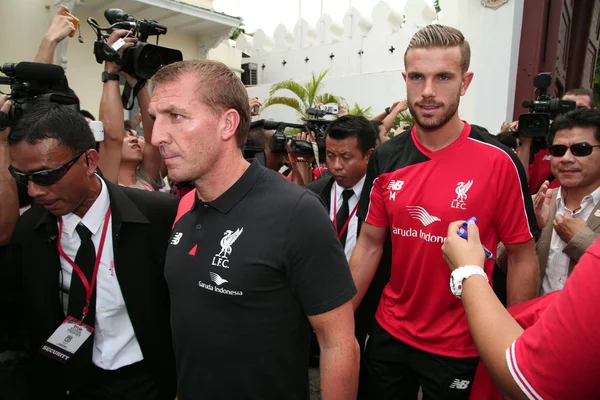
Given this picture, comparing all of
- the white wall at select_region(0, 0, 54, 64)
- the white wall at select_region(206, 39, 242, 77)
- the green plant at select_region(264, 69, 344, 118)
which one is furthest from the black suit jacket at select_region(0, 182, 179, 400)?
the green plant at select_region(264, 69, 344, 118)

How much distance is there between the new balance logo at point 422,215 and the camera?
2141mm

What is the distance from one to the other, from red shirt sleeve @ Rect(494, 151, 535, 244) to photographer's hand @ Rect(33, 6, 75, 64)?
9.21ft

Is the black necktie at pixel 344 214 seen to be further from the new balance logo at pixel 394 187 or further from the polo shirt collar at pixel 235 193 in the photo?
the polo shirt collar at pixel 235 193

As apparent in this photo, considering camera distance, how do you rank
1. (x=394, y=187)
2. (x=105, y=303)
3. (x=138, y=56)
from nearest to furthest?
(x=105, y=303) → (x=394, y=187) → (x=138, y=56)

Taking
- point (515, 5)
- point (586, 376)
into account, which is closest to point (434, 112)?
point (586, 376)

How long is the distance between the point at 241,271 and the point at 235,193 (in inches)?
11.7

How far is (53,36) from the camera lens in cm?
289

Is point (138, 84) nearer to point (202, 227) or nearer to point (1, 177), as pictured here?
point (1, 177)

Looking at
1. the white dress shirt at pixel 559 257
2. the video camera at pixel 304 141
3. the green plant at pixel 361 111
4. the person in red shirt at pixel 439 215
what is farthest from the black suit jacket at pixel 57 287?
the green plant at pixel 361 111

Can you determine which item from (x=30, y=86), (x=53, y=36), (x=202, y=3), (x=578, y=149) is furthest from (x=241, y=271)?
(x=202, y=3)

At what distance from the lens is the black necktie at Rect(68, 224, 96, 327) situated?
2.03m

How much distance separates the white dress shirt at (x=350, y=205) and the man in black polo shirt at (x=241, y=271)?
158 centimetres

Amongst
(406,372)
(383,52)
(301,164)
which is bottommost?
(406,372)

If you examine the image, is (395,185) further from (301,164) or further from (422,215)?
(301,164)
